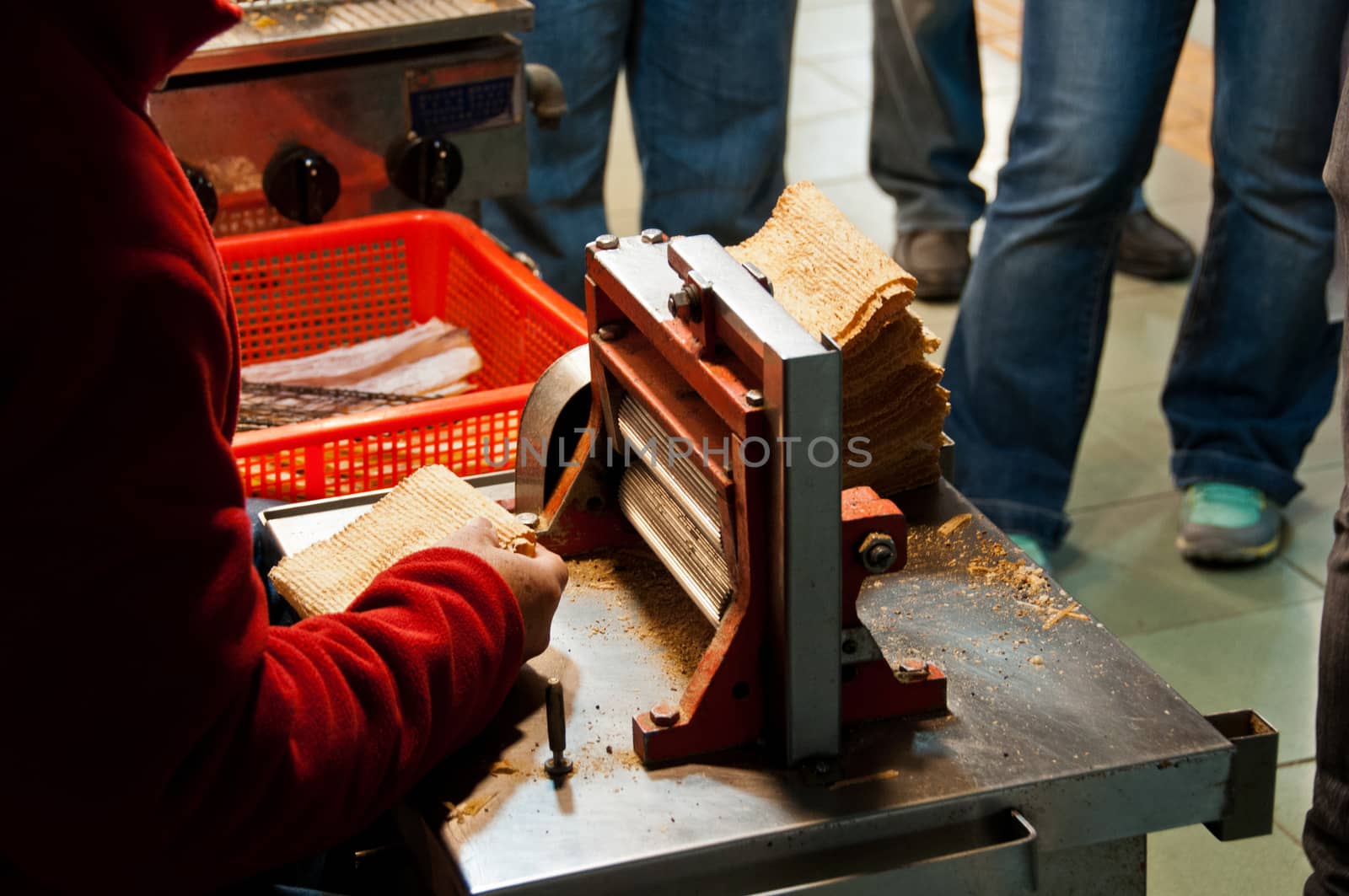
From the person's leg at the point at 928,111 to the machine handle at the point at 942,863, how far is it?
2349 mm

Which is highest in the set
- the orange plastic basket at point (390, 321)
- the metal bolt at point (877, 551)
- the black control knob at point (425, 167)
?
the metal bolt at point (877, 551)

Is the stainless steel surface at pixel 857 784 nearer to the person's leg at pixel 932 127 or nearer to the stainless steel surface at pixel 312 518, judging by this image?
the stainless steel surface at pixel 312 518

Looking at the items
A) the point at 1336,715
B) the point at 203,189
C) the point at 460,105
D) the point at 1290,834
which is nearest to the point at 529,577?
the point at 1336,715

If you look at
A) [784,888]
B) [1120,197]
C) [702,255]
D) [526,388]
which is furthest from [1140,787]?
[1120,197]

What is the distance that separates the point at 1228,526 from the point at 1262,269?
403mm

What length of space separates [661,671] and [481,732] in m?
0.14

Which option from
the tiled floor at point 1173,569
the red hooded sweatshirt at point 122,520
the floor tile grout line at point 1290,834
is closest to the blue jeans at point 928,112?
the tiled floor at point 1173,569

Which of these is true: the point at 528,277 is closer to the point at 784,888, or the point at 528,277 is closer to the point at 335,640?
the point at 335,640

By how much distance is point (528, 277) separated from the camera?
1.69 meters

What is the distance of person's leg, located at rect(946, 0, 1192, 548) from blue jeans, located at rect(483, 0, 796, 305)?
23.9 inches

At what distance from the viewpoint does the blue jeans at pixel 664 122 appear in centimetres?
250

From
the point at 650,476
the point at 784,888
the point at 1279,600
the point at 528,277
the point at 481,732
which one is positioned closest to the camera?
the point at 784,888

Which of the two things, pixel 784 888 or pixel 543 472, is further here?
pixel 543 472

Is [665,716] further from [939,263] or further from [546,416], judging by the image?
[939,263]
